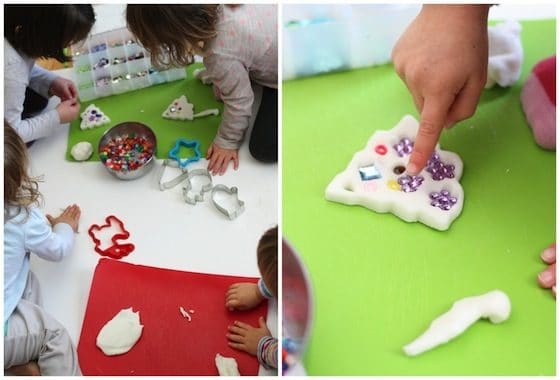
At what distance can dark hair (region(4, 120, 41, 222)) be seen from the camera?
2.31 feet

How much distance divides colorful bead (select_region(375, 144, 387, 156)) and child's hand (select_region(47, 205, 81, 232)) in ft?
1.43

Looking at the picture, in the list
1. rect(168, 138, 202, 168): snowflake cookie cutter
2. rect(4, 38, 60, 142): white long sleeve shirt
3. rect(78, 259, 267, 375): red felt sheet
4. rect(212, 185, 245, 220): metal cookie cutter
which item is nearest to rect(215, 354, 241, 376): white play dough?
rect(78, 259, 267, 375): red felt sheet

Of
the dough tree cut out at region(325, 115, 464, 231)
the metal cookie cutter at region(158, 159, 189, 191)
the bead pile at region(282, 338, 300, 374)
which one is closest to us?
the bead pile at region(282, 338, 300, 374)

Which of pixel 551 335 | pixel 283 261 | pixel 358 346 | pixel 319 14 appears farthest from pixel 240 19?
pixel 551 335

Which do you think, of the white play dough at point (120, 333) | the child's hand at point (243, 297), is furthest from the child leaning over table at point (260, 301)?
the white play dough at point (120, 333)

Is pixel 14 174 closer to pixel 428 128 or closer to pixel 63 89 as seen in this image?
pixel 63 89

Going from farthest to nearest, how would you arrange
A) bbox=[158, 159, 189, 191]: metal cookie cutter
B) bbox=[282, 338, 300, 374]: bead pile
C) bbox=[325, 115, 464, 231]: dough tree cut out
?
bbox=[158, 159, 189, 191]: metal cookie cutter < bbox=[325, 115, 464, 231]: dough tree cut out < bbox=[282, 338, 300, 374]: bead pile

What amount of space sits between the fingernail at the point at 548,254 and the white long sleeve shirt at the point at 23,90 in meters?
0.71

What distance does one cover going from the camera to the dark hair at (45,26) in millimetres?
726

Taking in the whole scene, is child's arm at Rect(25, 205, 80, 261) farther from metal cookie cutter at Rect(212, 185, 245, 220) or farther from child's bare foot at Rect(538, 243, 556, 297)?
child's bare foot at Rect(538, 243, 556, 297)

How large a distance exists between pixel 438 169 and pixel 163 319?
415 mm

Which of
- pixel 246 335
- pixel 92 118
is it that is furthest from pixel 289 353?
pixel 92 118

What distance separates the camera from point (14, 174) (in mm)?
718

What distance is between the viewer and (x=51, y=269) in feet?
2.60
